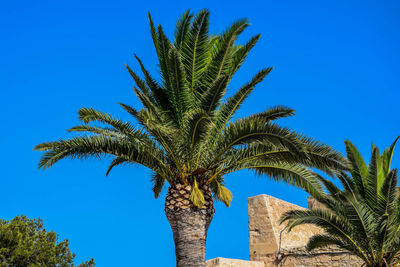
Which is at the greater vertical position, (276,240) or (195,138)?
(195,138)

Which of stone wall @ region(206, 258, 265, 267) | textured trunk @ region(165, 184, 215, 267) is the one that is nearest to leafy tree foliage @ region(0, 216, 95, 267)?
stone wall @ region(206, 258, 265, 267)

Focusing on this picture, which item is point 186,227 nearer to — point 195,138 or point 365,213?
point 195,138

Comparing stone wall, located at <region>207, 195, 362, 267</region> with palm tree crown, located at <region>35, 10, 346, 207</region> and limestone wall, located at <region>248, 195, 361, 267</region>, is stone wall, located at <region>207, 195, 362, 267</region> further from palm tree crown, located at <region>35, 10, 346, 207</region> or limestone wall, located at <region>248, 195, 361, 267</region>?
palm tree crown, located at <region>35, 10, 346, 207</region>

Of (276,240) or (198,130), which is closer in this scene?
(198,130)

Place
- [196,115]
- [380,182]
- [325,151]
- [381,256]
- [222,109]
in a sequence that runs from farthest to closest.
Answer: [380,182], [381,256], [222,109], [325,151], [196,115]

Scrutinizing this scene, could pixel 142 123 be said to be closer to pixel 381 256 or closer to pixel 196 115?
pixel 196 115

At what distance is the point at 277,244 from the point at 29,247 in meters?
Answer: 9.15

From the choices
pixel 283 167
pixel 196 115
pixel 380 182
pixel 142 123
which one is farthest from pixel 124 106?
pixel 380 182

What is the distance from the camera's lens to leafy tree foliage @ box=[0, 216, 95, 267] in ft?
49.2

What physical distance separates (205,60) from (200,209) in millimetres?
3698

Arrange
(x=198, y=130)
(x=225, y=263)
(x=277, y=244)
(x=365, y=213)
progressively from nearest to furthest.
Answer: (x=198, y=130)
(x=365, y=213)
(x=225, y=263)
(x=277, y=244)

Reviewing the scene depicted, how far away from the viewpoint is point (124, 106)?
10172 mm

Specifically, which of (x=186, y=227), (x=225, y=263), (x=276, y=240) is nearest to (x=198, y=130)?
(x=186, y=227)

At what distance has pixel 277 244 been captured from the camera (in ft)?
54.7
